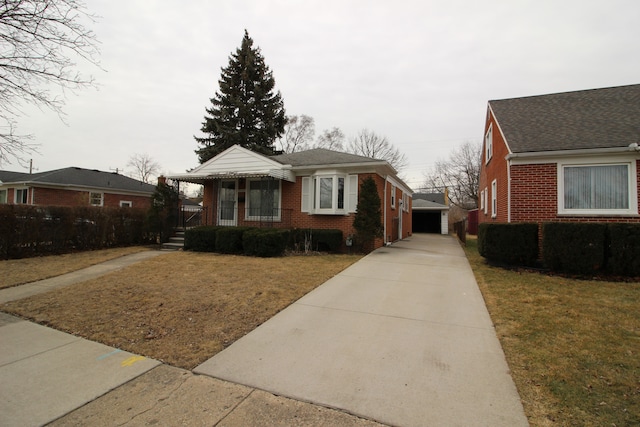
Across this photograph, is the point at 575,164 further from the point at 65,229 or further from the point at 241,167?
the point at 65,229

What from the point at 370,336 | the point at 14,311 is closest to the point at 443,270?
the point at 370,336

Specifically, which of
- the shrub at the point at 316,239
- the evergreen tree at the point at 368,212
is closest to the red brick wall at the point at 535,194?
the evergreen tree at the point at 368,212

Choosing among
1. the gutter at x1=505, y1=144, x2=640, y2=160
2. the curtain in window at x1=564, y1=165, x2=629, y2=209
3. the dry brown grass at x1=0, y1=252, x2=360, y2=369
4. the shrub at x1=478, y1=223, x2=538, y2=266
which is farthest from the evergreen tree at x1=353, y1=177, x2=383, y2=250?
the curtain in window at x1=564, y1=165, x2=629, y2=209

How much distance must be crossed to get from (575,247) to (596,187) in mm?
2370

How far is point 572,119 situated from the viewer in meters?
9.91

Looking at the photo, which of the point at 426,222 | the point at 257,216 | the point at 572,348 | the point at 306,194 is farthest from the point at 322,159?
the point at 426,222

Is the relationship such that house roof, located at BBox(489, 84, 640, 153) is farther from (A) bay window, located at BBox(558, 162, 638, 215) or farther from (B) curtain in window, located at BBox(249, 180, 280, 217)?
(B) curtain in window, located at BBox(249, 180, 280, 217)

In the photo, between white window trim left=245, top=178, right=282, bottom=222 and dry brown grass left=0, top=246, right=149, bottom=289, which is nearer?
dry brown grass left=0, top=246, right=149, bottom=289

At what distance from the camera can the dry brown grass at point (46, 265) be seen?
6.92m

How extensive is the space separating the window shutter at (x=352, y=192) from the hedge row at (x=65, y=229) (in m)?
8.93

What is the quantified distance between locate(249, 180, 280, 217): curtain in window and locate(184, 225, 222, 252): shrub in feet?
7.17

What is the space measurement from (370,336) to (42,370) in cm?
361

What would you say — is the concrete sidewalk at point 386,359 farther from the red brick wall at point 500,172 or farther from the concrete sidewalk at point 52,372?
the red brick wall at point 500,172

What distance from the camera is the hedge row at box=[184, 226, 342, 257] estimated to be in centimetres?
1022
